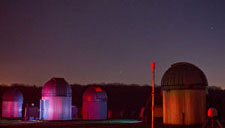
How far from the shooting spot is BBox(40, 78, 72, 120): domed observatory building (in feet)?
145

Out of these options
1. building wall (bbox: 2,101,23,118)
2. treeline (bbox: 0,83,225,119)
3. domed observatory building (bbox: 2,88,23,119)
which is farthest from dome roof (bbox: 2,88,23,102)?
treeline (bbox: 0,83,225,119)

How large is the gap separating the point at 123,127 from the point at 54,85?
16.4 meters

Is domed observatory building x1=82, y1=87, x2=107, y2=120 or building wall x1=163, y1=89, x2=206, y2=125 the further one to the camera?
domed observatory building x1=82, y1=87, x2=107, y2=120

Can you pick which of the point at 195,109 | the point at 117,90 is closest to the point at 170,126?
the point at 195,109

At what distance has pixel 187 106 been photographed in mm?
31109

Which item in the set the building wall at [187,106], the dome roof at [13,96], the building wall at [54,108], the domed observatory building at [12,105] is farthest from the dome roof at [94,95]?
the building wall at [187,106]

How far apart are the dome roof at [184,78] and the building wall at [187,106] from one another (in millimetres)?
559

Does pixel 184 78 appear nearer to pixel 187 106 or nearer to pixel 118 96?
pixel 187 106

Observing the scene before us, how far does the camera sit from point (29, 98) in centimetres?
9994

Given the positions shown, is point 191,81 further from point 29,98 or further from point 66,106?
point 29,98

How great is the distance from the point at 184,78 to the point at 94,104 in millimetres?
21008

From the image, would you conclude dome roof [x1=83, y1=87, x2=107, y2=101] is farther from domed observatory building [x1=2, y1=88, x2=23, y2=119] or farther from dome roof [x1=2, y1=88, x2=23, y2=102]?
domed observatory building [x1=2, y1=88, x2=23, y2=119]

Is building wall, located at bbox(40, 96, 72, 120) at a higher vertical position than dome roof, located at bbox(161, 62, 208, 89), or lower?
lower

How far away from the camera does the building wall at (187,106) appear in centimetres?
3102
